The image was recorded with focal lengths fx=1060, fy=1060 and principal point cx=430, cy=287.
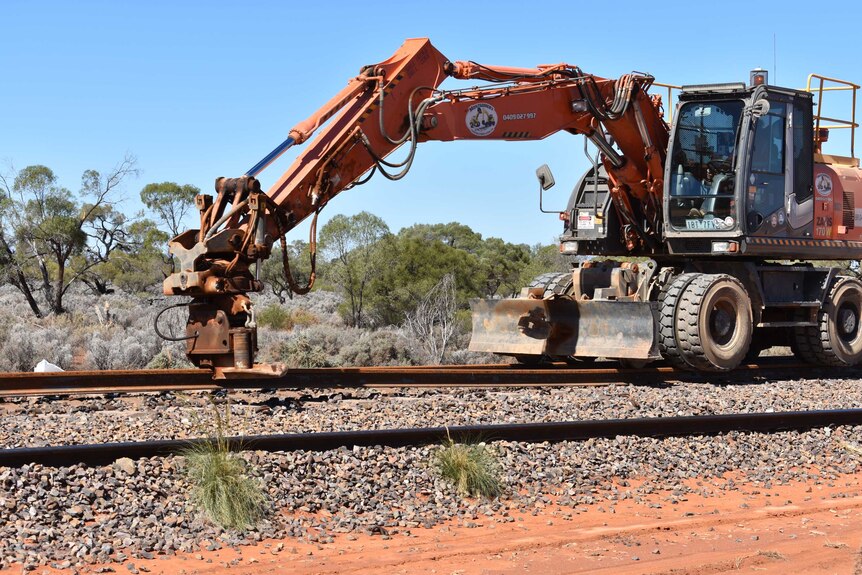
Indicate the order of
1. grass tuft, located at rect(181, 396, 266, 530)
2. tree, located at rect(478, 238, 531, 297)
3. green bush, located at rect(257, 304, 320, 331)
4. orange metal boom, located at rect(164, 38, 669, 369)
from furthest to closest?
tree, located at rect(478, 238, 531, 297), green bush, located at rect(257, 304, 320, 331), orange metal boom, located at rect(164, 38, 669, 369), grass tuft, located at rect(181, 396, 266, 530)

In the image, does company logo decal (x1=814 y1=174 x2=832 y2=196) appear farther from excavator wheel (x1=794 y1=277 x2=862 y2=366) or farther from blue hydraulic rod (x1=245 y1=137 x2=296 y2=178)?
Result: blue hydraulic rod (x1=245 y1=137 x2=296 y2=178)

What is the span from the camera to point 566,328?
49.4ft

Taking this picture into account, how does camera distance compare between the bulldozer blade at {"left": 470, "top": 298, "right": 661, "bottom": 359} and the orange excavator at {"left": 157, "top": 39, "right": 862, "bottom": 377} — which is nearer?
the orange excavator at {"left": 157, "top": 39, "right": 862, "bottom": 377}

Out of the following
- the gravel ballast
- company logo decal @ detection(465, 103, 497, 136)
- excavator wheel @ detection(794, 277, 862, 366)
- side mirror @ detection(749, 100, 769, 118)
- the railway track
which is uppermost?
side mirror @ detection(749, 100, 769, 118)

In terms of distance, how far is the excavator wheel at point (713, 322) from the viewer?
1436cm

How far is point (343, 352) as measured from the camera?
Result: 61.1ft

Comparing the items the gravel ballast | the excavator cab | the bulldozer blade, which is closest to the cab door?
the excavator cab

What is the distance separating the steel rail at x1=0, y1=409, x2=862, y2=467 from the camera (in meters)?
7.58

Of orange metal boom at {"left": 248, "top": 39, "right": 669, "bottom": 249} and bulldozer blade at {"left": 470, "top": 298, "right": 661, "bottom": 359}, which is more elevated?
orange metal boom at {"left": 248, "top": 39, "right": 669, "bottom": 249}

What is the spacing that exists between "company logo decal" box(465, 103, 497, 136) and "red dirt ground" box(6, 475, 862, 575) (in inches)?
235

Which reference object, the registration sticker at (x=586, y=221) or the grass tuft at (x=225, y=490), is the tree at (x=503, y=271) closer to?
the registration sticker at (x=586, y=221)

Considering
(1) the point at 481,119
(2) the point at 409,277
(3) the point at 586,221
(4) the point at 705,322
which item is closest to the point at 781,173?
(4) the point at 705,322

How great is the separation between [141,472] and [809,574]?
451cm

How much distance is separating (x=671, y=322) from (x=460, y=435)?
6.39m
